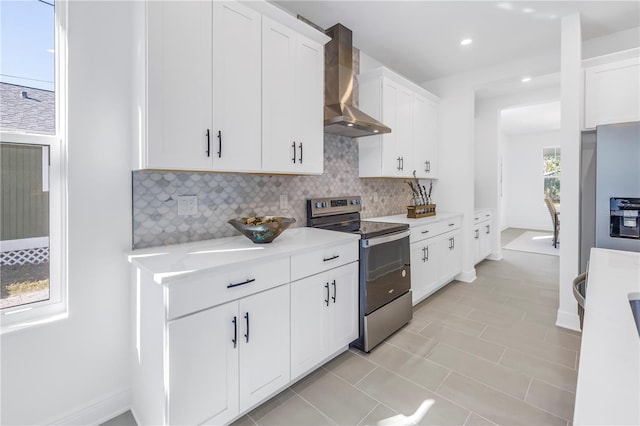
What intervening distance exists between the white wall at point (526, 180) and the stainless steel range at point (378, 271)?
317 inches

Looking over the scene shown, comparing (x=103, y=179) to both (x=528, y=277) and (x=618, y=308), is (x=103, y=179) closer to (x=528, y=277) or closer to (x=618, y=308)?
(x=618, y=308)

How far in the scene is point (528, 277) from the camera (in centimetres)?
428

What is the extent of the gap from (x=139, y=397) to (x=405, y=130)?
343 cm

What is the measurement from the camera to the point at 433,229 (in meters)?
3.42

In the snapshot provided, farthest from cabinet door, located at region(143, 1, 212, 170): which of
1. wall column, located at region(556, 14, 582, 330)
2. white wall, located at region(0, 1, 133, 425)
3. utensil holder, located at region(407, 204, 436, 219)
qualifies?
wall column, located at region(556, 14, 582, 330)

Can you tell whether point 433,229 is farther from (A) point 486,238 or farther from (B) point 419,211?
(A) point 486,238

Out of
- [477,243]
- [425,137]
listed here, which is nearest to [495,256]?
[477,243]

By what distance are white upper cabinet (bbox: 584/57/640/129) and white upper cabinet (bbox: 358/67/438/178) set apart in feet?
5.22

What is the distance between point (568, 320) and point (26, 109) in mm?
4260

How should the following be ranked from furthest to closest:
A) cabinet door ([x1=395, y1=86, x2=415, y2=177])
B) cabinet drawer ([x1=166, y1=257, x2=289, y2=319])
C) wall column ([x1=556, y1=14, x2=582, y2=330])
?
cabinet door ([x1=395, y1=86, x2=415, y2=177]) → wall column ([x1=556, y1=14, x2=582, y2=330]) → cabinet drawer ([x1=166, y1=257, x2=289, y2=319])

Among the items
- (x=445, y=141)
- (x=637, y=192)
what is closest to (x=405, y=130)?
(x=445, y=141)

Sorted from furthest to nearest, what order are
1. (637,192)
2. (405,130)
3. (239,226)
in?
(405,130) → (637,192) → (239,226)

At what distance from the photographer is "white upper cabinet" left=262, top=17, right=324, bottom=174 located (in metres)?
2.08

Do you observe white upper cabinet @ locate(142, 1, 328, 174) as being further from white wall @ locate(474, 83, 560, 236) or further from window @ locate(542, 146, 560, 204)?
window @ locate(542, 146, 560, 204)
